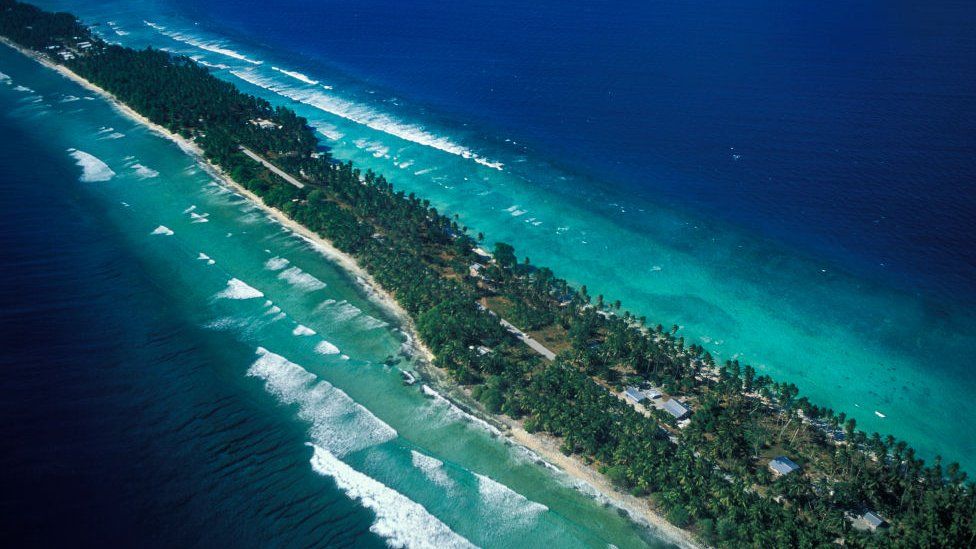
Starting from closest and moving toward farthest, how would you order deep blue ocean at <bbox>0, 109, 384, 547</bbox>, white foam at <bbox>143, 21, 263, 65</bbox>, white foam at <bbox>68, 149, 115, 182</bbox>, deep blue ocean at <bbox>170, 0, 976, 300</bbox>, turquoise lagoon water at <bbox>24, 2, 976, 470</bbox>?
deep blue ocean at <bbox>0, 109, 384, 547</bbox>
turquoise lagoon water at <bbox>24, 2, 976, 470</bbox>
deep blue ocean at <bbox>170, 0, 976, 300</bbox>
white foam at <bbox>68, 149, 115, 182</bbox>
white foam at <bbox>143, 21, 263, 65</bbox>

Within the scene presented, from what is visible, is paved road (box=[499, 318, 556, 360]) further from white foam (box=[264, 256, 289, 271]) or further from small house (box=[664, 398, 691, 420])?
white foam (box=[264, 256, 289, 271])

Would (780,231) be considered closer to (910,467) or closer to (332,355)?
(910,467)

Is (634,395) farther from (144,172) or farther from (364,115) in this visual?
(364,115)

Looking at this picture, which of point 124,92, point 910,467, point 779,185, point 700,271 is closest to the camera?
point 910,467

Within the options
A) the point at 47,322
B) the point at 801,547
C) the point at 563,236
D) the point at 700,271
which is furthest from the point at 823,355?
the point at 47,322

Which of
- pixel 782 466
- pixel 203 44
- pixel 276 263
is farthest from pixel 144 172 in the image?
pixel 782 466

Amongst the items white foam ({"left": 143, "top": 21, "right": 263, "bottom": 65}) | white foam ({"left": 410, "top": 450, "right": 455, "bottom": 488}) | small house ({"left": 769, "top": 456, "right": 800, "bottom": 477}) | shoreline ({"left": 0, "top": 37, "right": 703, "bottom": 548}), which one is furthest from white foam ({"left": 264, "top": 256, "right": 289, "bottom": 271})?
white foam ({"left": 143, "top": 21, "right": 263, "bottom": 65})
